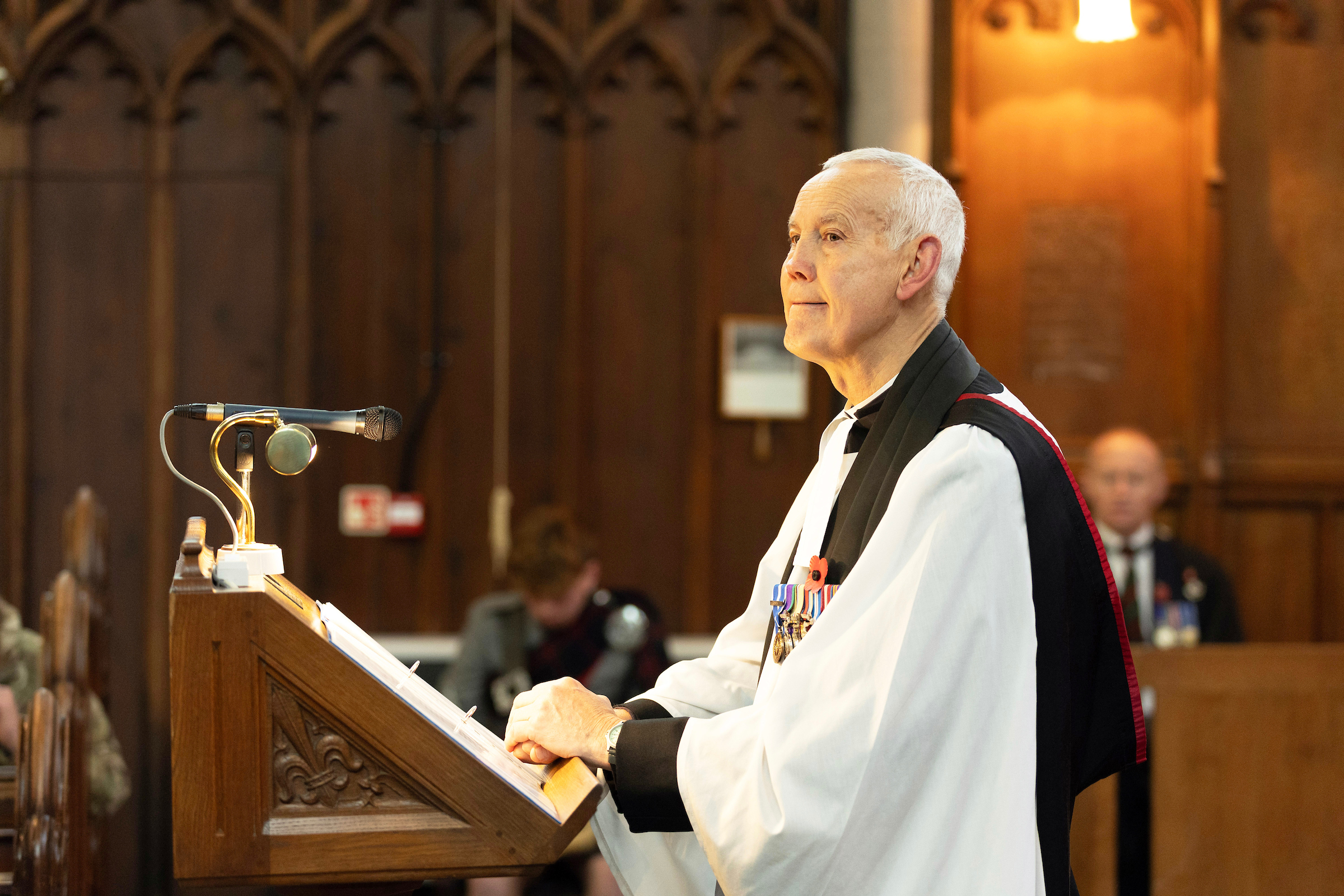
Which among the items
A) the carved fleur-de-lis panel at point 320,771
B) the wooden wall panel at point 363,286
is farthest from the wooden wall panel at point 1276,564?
the carved fleur-de-lis panel at point 320,771

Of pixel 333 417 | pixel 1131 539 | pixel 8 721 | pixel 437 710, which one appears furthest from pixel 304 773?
pixel 1131 539

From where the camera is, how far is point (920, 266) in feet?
5.79

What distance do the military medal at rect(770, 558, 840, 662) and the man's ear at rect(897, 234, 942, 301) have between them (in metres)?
0.40

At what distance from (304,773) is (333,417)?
18.8 inches

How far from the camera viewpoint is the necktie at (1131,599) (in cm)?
409

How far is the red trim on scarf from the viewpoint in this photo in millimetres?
1704

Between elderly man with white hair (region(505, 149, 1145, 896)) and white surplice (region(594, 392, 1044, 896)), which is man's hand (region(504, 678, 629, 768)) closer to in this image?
elderly man with white hair (region(505, 149, 1145, 896))

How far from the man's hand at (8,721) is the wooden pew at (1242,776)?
104 inches

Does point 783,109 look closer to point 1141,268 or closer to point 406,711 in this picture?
point 1141,268

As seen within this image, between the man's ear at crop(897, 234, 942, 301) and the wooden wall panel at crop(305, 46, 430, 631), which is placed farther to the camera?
the wooden wall panel at crop(305, 46, 430, 631)

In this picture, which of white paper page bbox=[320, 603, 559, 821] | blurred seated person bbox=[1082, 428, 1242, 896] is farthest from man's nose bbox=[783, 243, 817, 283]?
blurred seated person bbox=[1082, 428, 1242, 896]

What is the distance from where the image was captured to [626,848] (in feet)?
6.12

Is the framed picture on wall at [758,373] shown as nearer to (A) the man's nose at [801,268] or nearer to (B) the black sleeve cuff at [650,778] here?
(A) the man's nose at [801,268]

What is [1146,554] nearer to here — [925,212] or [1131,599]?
[1131,599]
